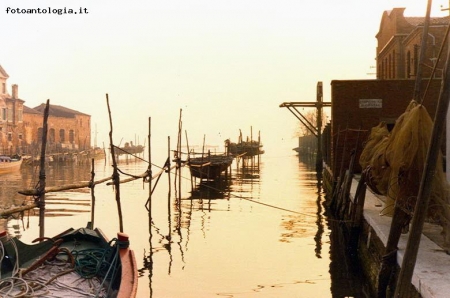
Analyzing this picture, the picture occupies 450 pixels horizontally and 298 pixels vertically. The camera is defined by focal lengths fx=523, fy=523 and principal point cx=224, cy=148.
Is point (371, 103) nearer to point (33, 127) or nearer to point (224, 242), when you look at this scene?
point (224, 242)

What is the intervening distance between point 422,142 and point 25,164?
58.7 meters

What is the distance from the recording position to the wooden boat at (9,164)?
4860 cm

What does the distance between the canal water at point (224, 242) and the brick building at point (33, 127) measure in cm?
3602

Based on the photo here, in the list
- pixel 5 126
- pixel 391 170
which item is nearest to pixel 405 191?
pixel 391 170

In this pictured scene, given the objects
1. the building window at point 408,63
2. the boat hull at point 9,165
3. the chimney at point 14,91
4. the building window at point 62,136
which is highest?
the chimney at point 14,91

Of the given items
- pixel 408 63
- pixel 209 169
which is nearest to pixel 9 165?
pixel 209 169

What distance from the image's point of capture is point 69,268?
8.06 m

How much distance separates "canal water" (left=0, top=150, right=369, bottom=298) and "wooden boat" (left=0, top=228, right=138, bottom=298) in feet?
7.29

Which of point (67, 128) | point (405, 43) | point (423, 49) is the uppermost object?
point (405, 43)

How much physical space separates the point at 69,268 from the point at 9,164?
45.5 m

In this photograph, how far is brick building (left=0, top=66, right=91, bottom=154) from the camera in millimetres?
64875

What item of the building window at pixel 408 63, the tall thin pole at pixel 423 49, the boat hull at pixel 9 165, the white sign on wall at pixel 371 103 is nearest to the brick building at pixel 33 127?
the boat hull at pixel 9 165

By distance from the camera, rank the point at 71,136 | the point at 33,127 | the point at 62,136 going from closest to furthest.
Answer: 1. the point at 33,127
2. the point at 62,136
3. the point at 71,136

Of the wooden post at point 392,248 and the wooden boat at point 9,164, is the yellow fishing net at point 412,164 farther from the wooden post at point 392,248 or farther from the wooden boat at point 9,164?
the wooden boat at point 9,164
